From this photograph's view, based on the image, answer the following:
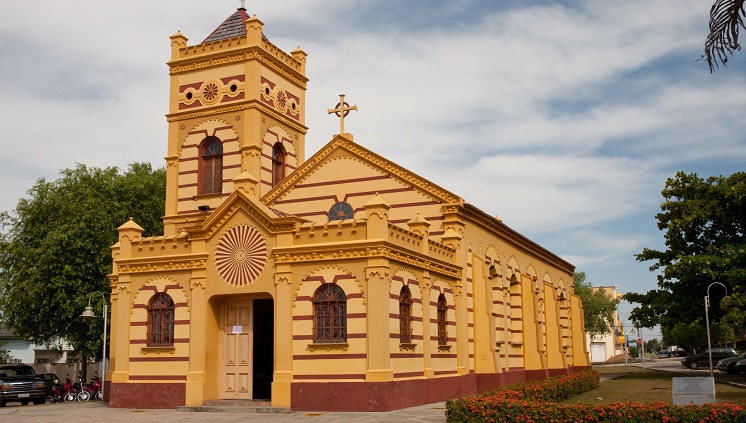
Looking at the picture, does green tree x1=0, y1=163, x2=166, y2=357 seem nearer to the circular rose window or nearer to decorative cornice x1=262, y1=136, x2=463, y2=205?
decorative cornice x1=262, y1=136, x2=463, y2=205

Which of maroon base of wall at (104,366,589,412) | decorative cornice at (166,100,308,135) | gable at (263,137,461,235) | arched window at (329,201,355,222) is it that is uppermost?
decorative cornice at (166,100,308,135)

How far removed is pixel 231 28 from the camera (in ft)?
117

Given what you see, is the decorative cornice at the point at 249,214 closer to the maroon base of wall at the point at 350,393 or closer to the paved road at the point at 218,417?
the maroon base of wall at the point at 350,393

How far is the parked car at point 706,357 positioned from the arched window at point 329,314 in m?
43.3

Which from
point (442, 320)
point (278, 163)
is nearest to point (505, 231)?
point (442, 320)

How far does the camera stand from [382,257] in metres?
23.8

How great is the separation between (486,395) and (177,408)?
12.0 metres

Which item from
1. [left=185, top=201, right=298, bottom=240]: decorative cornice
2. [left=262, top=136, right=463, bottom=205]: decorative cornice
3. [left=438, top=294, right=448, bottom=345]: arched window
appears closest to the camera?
[left=185, top=201, right=298, bottom=240]: decorative cornice

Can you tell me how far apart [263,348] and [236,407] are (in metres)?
3.67

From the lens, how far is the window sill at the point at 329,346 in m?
23.9

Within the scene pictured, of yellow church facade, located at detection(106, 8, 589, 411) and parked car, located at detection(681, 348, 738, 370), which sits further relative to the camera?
parked car, located at detection(681, 348, 738, 370)

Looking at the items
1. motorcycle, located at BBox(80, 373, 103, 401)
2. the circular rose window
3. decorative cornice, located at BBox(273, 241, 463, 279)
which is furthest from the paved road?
motorcycle, located at BBox(80, 373, 103, 401)

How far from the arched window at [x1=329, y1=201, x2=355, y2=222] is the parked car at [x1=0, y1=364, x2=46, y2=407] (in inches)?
652

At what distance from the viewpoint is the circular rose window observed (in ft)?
84.4
